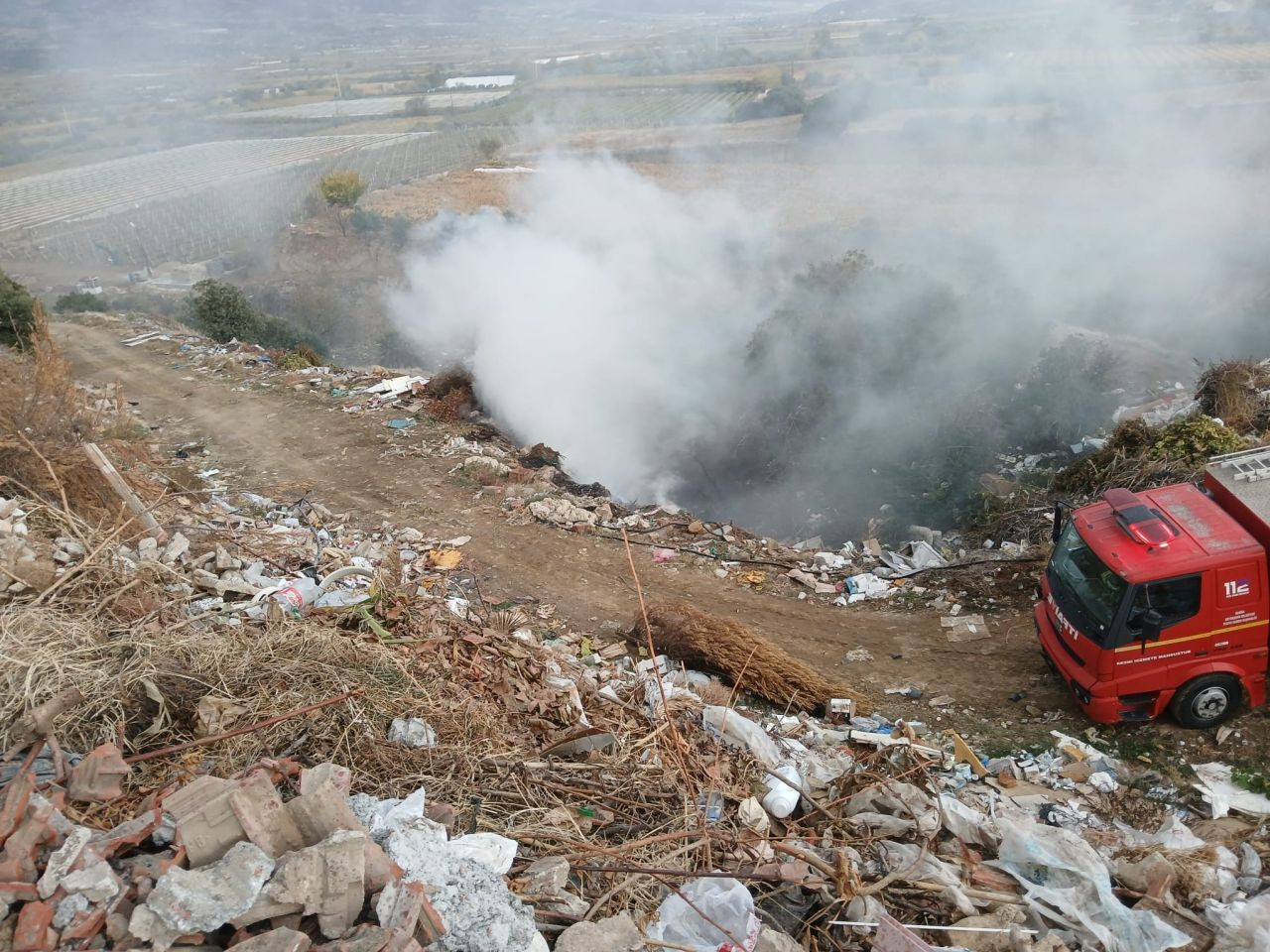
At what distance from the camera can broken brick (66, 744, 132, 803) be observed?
335 cm

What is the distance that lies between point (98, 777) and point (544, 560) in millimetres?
5190

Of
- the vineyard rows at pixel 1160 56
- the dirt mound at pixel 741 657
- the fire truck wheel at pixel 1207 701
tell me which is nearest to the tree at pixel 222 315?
the dirt mound at pixel 741 657

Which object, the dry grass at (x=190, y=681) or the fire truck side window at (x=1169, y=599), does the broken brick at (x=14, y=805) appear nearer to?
the dry grass at (x=190, y=681)

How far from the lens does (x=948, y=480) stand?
10.7 metres

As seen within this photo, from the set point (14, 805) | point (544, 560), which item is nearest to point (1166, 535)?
point (544, 560)

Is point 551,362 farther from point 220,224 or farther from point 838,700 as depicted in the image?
point 220,224

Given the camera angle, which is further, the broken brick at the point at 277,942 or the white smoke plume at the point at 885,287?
the white smoke plume at the point at 885,287

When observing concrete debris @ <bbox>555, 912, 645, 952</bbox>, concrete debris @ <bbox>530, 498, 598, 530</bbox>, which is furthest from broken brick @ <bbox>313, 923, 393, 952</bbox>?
concrete debris @ <bbox>530, 498, 598, 530</bbox>

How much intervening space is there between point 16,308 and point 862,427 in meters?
15.3

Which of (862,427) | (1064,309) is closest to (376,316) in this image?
(862,427)

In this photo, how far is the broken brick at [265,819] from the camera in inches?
115

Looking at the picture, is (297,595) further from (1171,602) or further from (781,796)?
(1171,602)

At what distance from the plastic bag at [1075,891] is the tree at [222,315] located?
16713mm

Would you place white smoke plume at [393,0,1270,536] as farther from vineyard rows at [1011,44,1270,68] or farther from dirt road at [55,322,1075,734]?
dirt road at [55,322,1075,734]
